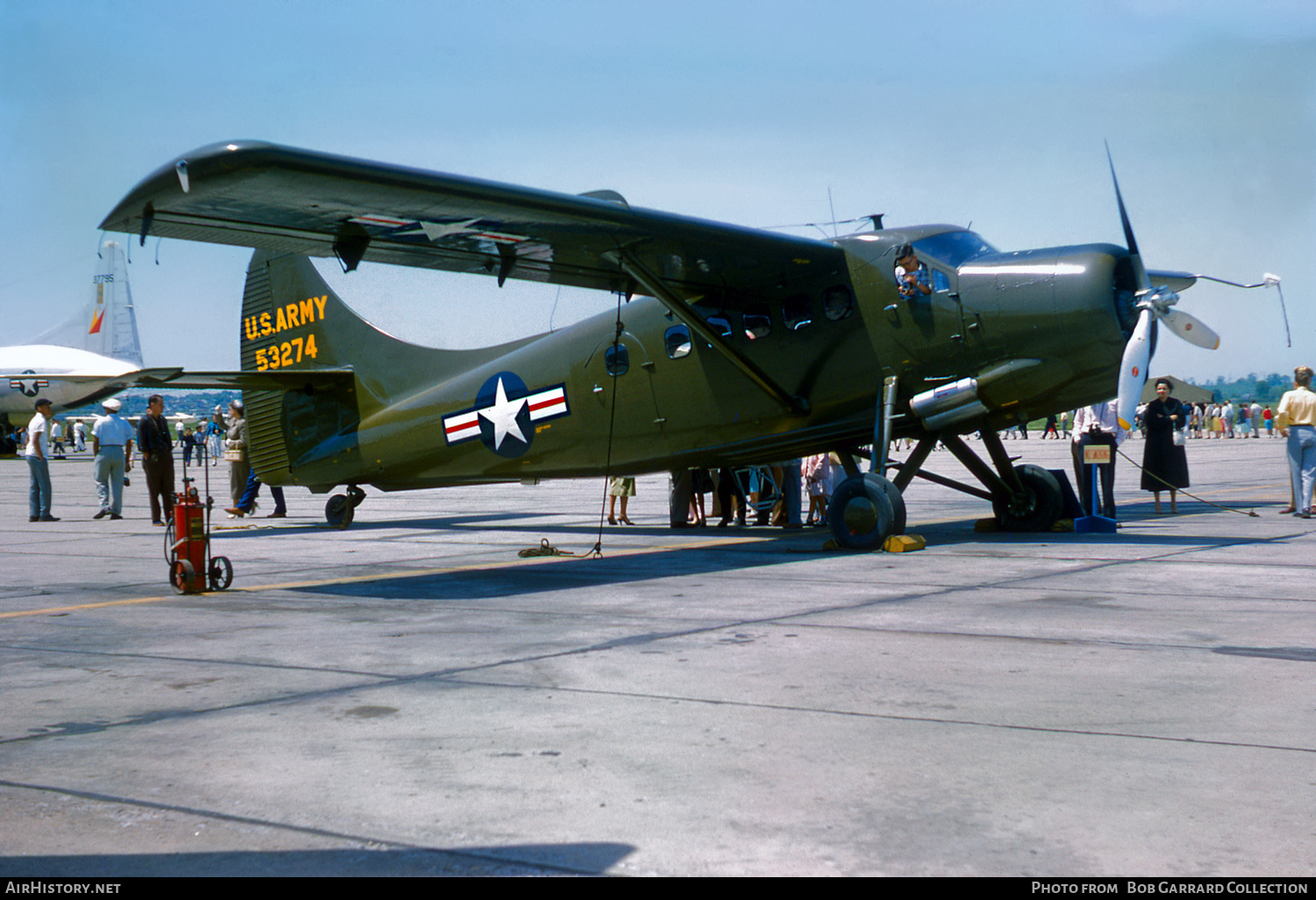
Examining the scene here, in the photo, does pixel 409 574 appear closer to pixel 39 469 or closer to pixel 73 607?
pixel 73 607

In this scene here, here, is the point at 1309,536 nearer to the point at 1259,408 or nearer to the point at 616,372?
the point at 616,372

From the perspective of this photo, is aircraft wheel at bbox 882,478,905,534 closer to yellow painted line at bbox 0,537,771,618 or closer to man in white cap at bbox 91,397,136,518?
yellow painted line at bbox 0,537,771,618

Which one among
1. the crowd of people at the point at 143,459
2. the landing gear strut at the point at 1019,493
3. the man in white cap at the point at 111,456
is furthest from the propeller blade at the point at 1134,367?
the man in white cap at the point at 111,456

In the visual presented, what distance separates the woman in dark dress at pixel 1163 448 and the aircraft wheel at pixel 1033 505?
3348mm

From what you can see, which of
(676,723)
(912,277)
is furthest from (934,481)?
(676,723)

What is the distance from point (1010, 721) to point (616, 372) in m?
9.02

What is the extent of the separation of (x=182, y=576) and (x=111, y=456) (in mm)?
11693

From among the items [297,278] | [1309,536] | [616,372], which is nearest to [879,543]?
[616,372]

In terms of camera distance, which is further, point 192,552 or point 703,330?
point 703,330

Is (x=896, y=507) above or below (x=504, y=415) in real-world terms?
below

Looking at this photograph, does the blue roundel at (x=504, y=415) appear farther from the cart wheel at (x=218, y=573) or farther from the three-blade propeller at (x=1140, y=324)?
the three-blade propeller at (x=1140, y=324)

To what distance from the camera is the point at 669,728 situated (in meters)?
4.54

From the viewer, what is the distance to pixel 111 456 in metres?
19.5
